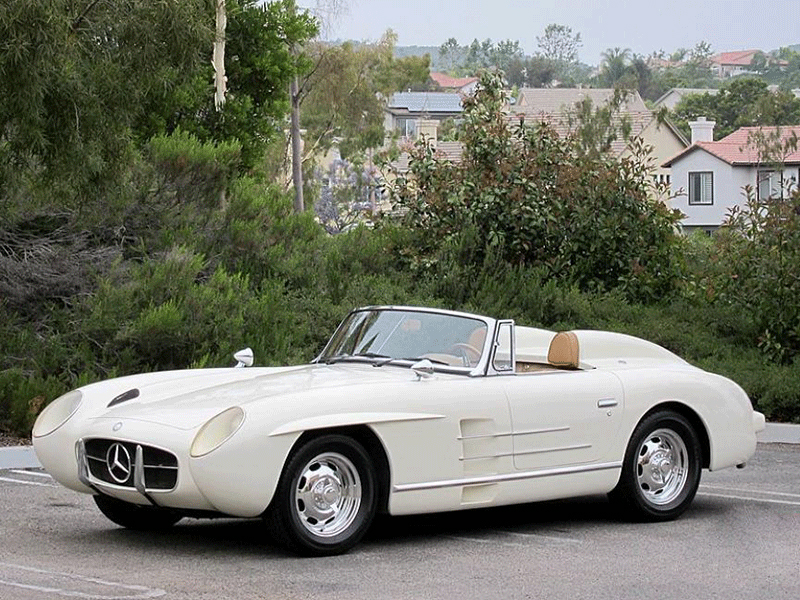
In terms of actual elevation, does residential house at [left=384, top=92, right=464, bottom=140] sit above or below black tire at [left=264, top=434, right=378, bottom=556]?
above

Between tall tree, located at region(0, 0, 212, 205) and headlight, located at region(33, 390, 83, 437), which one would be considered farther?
tall tree, located at region(0, 0, 212, 205)

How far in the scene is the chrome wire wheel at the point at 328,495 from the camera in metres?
7.87

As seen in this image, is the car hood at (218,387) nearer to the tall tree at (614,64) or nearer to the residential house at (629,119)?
the residential house at (629,119)

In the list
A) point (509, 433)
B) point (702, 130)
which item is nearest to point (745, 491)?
point (509, 433)

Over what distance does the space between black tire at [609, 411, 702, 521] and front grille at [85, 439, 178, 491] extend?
3091 millimetres

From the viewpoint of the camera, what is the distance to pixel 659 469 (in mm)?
9477

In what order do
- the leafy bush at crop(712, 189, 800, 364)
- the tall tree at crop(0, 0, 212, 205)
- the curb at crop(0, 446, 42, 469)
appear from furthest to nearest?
the leafy bush at crop(712, 189, 800, 364) → the tall tree at crop(0, 0, 212, 205) → the curb at crop(0, 446, 42, 469)

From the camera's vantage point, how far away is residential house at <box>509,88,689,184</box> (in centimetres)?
4122

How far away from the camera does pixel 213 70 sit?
2373 centimetres

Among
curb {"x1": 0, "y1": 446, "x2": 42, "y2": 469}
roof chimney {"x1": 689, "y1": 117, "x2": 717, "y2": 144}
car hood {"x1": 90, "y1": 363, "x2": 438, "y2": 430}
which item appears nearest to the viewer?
car hood {"x1": 90, "y1": 363, "x2": 438, "y2": 430}

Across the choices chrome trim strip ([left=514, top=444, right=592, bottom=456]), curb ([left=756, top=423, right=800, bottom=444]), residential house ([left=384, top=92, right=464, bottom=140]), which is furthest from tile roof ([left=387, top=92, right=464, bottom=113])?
chrome trim strip ([left=514, top=444, right=592, bottom=456])

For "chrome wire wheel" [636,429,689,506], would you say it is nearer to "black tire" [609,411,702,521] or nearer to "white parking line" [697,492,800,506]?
"black tire" [609,411,702,521]

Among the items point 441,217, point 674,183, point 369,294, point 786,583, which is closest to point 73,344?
point 369,294

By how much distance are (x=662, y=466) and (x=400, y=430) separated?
2204 millimetres
